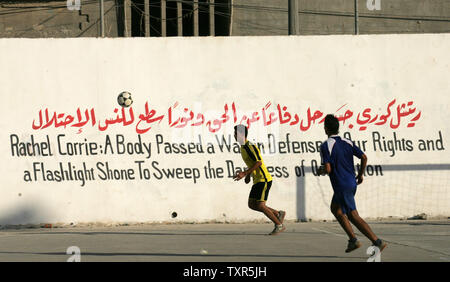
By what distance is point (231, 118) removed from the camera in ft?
52.3

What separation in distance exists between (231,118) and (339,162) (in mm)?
5634

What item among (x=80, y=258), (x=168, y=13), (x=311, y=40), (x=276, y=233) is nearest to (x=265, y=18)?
(x=168, y=13)

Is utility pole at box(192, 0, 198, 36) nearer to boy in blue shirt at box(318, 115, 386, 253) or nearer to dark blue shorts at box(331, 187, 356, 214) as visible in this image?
boy in blue shirt at box(318, 115, 386, 253)

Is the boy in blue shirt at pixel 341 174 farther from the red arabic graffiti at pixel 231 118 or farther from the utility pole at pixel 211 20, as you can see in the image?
the utility pole at pixel 211 20

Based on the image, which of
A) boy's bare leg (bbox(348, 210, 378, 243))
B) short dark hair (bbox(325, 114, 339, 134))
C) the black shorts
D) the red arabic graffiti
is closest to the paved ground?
boy's bare leg (bbox(348, 210, 378, 243))

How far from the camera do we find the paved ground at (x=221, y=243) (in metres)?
10.5

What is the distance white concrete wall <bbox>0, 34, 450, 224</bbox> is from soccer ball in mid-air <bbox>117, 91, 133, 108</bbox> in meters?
0.13

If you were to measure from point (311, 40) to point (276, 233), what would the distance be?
4.28m

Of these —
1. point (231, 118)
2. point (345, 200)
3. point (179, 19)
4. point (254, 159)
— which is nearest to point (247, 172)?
point (254, 159)

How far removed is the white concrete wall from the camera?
51.6ft

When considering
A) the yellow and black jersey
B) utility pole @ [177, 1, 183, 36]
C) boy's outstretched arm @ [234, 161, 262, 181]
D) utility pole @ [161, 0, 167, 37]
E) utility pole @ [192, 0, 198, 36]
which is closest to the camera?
boy's outstretched arm @ [234, 161, 262, 181]

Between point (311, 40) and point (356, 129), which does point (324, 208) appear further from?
point (311, 40)

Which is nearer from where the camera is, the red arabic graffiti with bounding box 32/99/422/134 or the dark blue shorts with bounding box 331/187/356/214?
the dark blue shorts with bounding box 331/187/356/214

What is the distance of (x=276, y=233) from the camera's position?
13.5 metres
